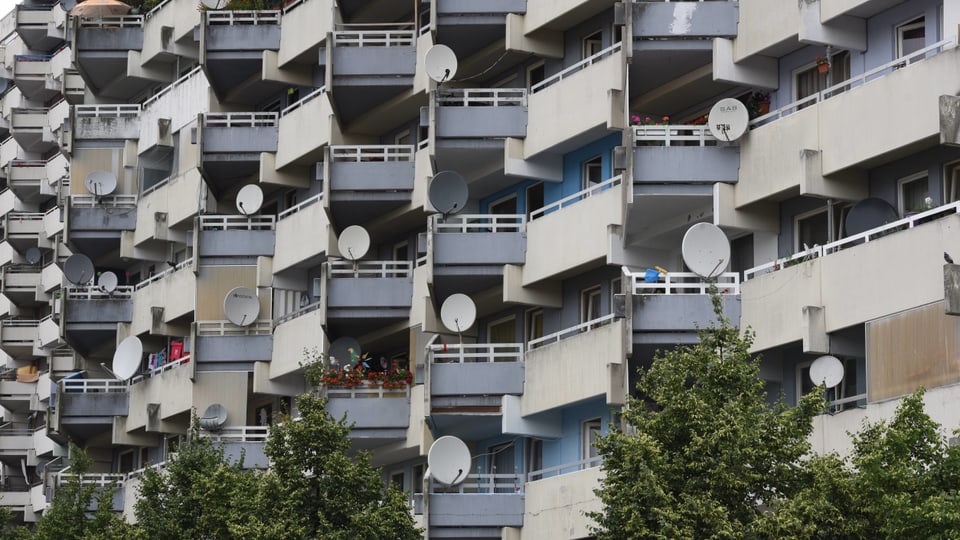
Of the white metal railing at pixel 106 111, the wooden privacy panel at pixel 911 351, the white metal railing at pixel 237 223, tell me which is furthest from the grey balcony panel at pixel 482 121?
the white metal railing at pixel 106 111

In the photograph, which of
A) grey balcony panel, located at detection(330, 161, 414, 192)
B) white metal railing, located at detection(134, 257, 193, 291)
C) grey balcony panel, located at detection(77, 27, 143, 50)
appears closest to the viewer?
grey balcony panel, located at detection(330, 161, 414, 192)

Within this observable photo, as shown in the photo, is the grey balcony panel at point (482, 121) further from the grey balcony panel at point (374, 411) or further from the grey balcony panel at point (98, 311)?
the grey balcony panel at point (98, 311)

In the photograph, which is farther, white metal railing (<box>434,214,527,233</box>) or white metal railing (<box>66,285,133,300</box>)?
white metal railing (<box>66,285,133,300</box>)

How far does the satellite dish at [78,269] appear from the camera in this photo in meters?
70.1

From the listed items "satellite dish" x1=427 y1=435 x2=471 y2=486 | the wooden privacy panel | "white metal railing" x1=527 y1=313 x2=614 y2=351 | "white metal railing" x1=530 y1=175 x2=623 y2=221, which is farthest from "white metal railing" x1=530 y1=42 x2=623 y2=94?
the wooden privacy panel

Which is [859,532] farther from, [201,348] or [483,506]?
[201,348]

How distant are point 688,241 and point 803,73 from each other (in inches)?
182

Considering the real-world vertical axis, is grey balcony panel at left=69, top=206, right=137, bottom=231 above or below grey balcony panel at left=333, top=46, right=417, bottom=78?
below

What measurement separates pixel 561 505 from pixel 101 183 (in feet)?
91.3

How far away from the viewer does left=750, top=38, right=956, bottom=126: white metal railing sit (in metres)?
40.2

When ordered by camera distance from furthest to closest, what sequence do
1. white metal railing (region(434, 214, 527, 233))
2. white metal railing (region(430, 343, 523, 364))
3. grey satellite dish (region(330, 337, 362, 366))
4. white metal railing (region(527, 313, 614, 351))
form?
grey satellite dish (region(330, 337, 362, 366)), white metal railing (region(434, 214, 527, 233)), white metal railing (region(430, 343, 523, 364)), white metal railing (region(527, 313, 614, 351))

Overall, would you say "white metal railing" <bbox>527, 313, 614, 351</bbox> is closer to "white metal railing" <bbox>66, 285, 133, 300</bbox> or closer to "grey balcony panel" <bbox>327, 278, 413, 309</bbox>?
"grey balcony panel" <bbox>327, 278, 413, 309</bbox>

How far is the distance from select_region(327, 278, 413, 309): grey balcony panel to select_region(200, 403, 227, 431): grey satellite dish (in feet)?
22.9

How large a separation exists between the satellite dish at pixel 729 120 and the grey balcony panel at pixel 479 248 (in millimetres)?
7401
